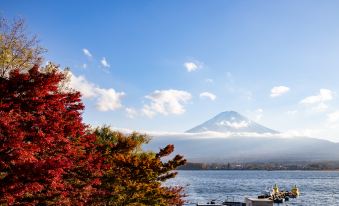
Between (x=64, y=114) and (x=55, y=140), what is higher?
(x=64, y=114)

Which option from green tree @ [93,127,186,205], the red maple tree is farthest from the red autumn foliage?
green tree @ [93,127,186,205]

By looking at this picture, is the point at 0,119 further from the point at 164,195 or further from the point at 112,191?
the point at 164,195

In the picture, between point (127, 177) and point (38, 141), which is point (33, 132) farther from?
point (127, 177)

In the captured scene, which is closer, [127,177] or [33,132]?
[33,132]

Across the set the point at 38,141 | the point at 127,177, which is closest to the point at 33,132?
the point at 38,141

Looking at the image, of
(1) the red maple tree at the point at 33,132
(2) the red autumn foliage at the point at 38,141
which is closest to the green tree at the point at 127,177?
(2) the red autumn foliage at the point at 38,141

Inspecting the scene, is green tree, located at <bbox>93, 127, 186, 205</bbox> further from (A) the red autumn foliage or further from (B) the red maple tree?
(B) the red maple tree

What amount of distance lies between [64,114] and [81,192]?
6006mm

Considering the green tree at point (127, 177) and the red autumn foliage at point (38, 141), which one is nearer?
the red autumn foliage at point (38, 141)

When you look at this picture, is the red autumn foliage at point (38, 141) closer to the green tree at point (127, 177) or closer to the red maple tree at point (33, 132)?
the red maple tree at point (33, 132)

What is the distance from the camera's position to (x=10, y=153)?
1370 centimetres

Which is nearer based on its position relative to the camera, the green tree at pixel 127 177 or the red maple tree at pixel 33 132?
the red maple tree at pixel 33 132

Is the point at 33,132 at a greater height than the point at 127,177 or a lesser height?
greater

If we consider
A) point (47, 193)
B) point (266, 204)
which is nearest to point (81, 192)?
point (47, 193)
